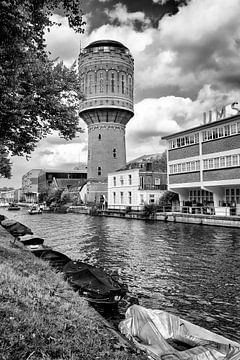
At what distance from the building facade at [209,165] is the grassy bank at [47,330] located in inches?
1368

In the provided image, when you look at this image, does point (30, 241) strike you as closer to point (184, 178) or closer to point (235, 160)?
point (235, 160)

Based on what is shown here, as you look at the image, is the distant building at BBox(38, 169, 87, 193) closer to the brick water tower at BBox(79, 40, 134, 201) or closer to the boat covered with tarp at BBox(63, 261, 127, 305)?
the brick water tower at BBox(79, 40, 134, 201)

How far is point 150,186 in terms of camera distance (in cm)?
6022

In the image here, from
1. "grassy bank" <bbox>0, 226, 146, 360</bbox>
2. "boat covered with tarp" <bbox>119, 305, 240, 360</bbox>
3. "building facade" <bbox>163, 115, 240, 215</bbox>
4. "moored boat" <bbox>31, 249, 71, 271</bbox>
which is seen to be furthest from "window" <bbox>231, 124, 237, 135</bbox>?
"grassy bank" <bbox>0, 226, 146, 360</bbox>

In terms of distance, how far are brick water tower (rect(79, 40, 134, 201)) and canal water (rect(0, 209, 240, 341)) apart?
4979 centimetres

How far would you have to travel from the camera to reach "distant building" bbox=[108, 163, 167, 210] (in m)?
59.0

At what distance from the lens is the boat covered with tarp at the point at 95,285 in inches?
429

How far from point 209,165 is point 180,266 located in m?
27.7

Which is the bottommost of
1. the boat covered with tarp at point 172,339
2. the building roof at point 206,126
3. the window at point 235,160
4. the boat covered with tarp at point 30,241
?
the boat covered with tarp at point 172,339

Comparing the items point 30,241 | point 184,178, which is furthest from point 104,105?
point 30,241

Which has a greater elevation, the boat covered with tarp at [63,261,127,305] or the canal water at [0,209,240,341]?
the boat covered with tarp at [63,261,127,305]

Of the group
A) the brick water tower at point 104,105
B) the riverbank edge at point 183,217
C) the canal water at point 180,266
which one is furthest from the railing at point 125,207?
the canal water at point 180,266

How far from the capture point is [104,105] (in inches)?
3145

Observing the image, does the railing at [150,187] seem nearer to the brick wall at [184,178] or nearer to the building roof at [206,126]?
the brick wall at [184,178]
